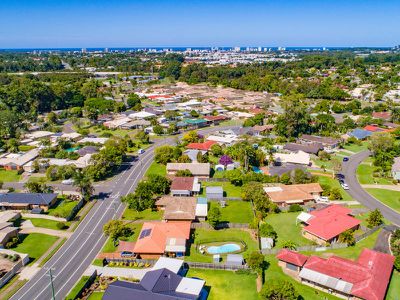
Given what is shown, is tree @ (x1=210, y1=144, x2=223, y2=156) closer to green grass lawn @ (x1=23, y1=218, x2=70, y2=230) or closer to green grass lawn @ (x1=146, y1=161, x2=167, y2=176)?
green grass lawn @ (x1=146, y1=161, x2=167, y2=176)

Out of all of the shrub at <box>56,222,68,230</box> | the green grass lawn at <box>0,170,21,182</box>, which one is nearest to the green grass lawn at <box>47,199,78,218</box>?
the shrub at <box>56,222,68,230</box>

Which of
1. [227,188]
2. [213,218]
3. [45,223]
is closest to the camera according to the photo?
[213,218]

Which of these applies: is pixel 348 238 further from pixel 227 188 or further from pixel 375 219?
pixel 227 188

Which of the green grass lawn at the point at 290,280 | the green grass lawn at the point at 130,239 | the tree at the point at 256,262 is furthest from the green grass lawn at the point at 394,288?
the green grass lawn at the point at 130,239

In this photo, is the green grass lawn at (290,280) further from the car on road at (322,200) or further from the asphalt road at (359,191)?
the asphalt road at (359,191)

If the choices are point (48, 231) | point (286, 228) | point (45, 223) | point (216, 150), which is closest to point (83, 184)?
point (45, 223)

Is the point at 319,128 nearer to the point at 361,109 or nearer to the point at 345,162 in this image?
the point at 345,162
